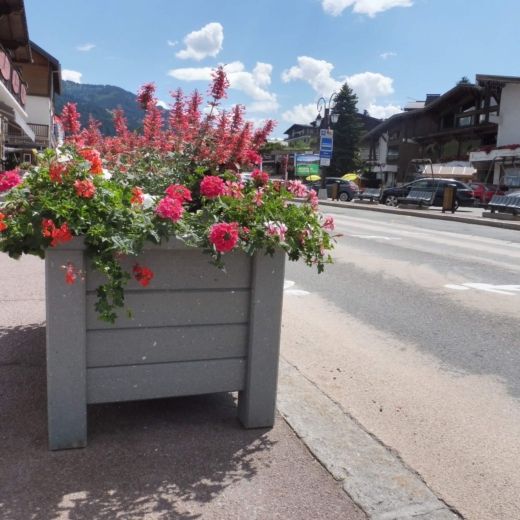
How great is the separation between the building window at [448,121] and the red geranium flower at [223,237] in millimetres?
56318

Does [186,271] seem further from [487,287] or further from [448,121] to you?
[448,121]

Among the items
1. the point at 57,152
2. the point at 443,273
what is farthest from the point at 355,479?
the point at 443,273

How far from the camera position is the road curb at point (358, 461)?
→ 248cm

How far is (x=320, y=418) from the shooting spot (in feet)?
10.8

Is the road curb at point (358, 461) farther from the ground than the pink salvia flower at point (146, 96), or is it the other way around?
the pink salvia flower at point (146, 96)

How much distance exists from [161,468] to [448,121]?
192ft

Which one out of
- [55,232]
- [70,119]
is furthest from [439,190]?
[55,232]

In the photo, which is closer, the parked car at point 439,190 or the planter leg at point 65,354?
the planter leg at point 65,354

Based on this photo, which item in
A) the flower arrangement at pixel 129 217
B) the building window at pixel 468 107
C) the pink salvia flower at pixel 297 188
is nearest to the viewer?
the flower arrangement at pixel 129 217

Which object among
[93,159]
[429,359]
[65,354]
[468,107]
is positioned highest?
[468,107]

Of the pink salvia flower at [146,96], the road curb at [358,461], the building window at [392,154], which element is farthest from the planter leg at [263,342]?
the building window at [392,154]

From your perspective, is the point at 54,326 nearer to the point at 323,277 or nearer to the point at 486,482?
the point at 486,482

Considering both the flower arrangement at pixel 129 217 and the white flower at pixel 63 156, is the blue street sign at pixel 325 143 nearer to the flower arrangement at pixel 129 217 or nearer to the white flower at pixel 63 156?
the flower arrangement at pixel 129 217

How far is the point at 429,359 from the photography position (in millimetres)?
4777
